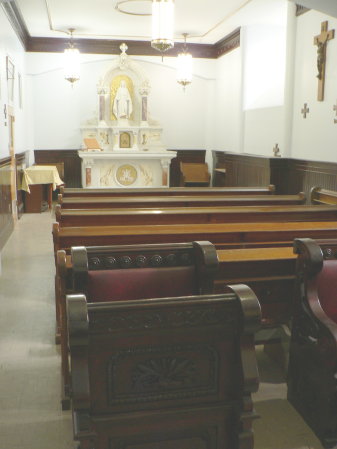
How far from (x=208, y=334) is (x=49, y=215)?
7.38 meters

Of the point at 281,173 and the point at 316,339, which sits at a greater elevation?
the point at 281,173

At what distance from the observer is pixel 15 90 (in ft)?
27.6

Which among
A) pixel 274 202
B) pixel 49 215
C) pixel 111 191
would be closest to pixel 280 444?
pixel 274 202

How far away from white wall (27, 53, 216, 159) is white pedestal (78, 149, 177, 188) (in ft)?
3.48

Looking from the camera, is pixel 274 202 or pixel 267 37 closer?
pixel 274 202

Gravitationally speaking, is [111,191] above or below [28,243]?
above

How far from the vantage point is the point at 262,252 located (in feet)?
9.69

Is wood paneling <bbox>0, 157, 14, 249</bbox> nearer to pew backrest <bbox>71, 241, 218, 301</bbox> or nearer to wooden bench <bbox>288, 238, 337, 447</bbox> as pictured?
pew backrest <bbox>71, 241, 218, 301</bbox>

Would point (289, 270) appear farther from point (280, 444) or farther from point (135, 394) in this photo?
point (135, 394)

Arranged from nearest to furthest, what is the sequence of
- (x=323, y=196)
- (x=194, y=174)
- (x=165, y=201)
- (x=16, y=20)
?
(x=165, y=201) < (x=323, y=196) < (x=16, y=20) < (x=194, y=174)

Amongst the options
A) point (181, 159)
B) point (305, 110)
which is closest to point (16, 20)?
point (181, 159)

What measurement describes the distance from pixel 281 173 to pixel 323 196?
98.9 inches

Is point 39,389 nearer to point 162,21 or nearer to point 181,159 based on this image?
point 162,21

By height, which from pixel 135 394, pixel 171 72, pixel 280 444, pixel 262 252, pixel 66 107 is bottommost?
pixel 280 444
